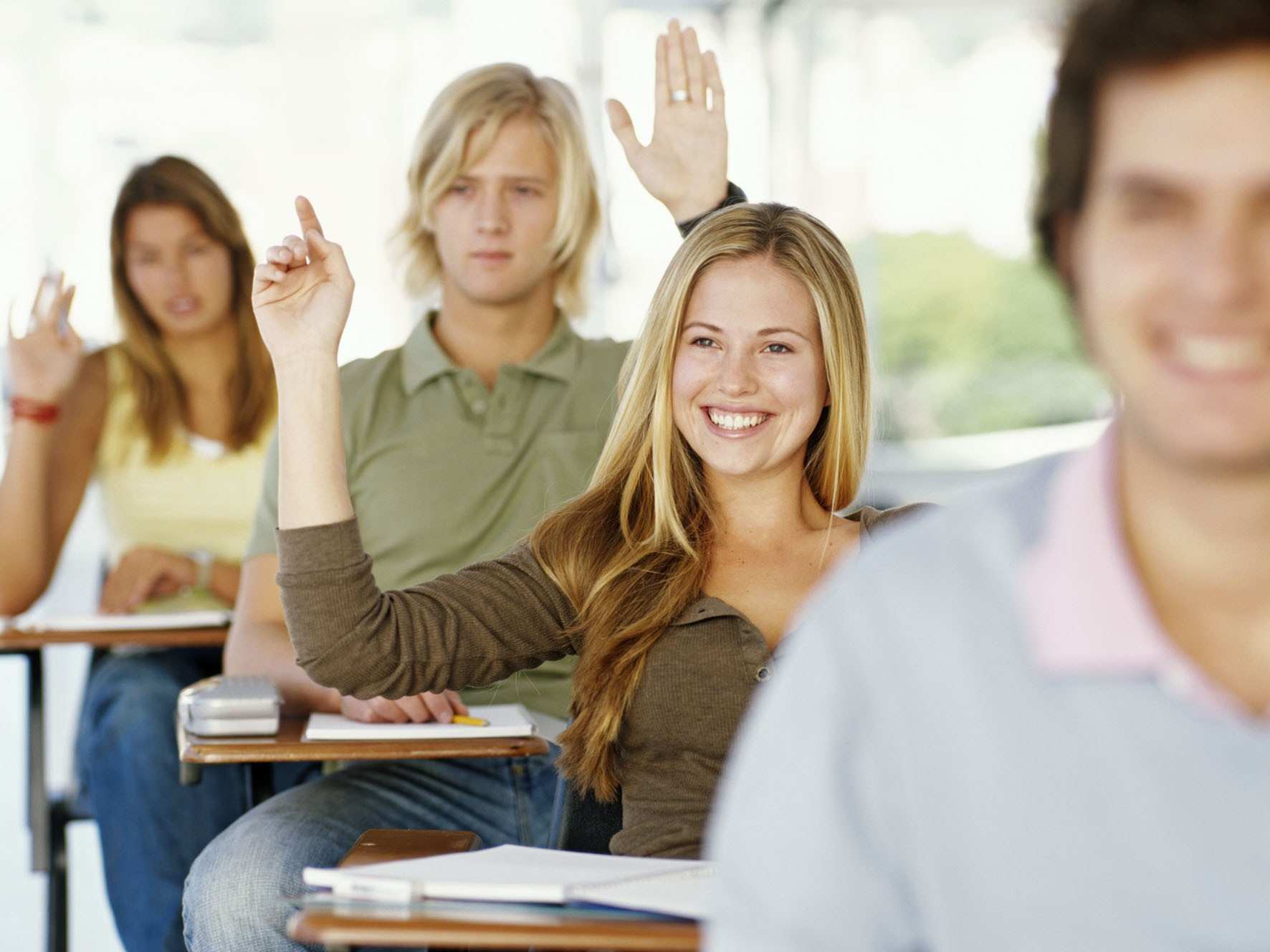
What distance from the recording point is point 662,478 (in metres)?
2.08

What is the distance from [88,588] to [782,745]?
617 cm

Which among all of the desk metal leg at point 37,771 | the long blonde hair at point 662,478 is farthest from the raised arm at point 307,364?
the desk metal leg at point 37,771

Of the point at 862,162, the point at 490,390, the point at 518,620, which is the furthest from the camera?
the point at 862,162

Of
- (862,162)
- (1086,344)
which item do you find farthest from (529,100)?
(862,162)

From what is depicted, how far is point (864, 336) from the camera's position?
2.17 meters

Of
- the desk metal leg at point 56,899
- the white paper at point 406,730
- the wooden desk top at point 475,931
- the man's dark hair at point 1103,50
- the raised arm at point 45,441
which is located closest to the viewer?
the man's dark hair at point 1103,50

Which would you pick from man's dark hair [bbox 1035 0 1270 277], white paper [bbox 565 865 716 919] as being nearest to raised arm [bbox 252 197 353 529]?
white paper [bbox 565 865 716 919]

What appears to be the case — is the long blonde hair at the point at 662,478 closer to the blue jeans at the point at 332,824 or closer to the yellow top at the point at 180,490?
the blue jeans at the point at 332,824

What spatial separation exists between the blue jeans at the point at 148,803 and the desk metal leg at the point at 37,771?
0.50ft

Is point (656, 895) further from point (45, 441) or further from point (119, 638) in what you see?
point (45, 441)

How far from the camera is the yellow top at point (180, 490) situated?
10.6ft

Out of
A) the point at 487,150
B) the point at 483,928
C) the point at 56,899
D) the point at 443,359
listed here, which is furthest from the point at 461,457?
the point at 483,928

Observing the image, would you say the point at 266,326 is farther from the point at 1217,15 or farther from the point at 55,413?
the point at 55,413

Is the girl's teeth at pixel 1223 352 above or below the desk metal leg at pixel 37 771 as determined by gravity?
above
